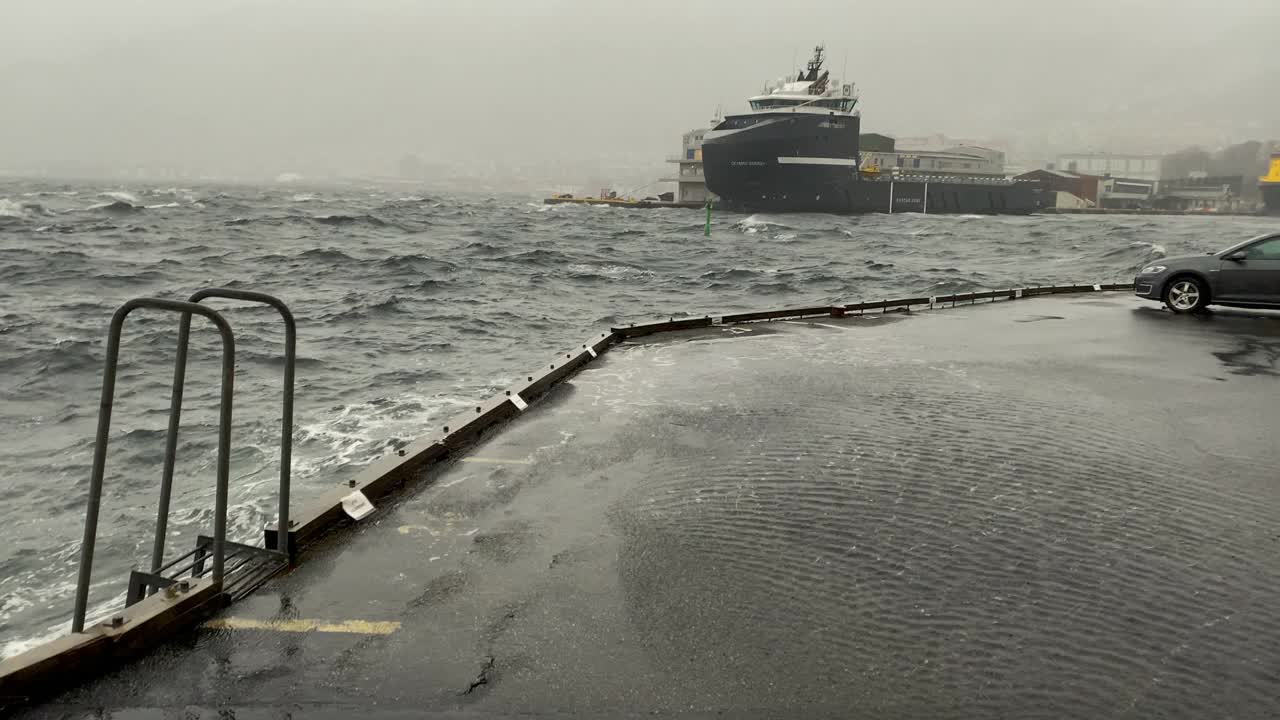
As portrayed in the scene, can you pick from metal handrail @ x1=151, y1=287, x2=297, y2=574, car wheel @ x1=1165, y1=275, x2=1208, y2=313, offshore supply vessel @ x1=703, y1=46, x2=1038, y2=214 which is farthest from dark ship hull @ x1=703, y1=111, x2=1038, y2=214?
metal handrail @ x1=151, y1=287, x2=297, y2=574

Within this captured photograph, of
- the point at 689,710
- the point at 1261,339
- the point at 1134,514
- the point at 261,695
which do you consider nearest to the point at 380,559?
the point at 261,695

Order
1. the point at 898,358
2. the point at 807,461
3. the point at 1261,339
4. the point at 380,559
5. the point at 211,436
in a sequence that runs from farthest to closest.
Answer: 1. the point at 1261,339
2. the point at 211,436
3. the point at 898,358
4. the point at 807,461
5. the point at 380,559

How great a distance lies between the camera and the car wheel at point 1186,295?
13.0m

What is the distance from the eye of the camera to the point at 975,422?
6.68 metres

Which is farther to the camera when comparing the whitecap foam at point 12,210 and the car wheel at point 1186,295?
the whitecap foam at point 12,210

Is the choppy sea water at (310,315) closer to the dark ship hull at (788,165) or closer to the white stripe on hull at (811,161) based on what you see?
the white stripe on hull at (811,161)

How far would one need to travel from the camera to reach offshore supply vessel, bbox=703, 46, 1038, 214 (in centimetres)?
7344

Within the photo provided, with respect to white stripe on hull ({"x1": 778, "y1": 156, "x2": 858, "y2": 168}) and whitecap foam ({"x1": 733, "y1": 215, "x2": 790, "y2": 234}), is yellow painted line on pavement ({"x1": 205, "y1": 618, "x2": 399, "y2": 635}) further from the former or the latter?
white stripe on hull ({"x1": 778, "y1": 156, "x2": 858, "y2": 168})

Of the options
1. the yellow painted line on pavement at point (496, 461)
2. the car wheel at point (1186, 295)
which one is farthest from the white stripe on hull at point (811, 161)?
the yellow painted line on pavement at point (496, 461)

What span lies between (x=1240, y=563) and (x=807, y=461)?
2.39 m

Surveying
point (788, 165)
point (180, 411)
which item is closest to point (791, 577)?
point (180, 411)

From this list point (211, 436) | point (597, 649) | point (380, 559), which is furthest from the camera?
point (211, 436)

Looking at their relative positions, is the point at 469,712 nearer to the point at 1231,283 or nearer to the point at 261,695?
the point at 261,695

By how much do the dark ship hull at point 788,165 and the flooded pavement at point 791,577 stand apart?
68.9 m
